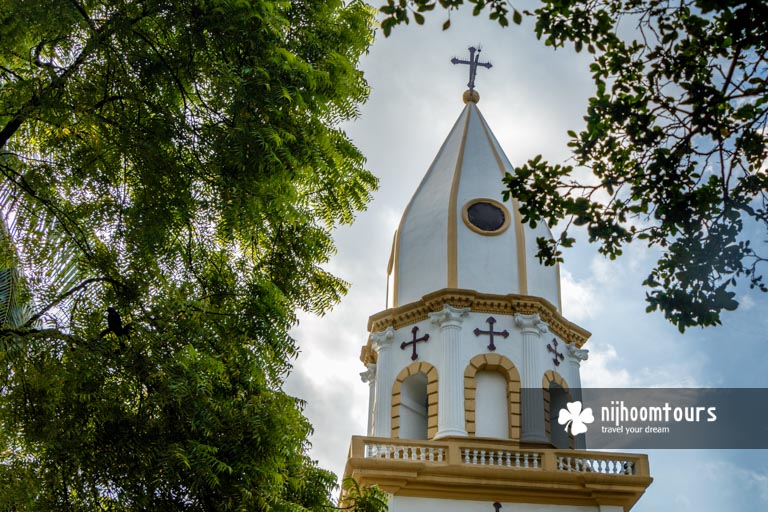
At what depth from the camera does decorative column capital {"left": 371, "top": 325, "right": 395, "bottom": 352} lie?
2069 cm

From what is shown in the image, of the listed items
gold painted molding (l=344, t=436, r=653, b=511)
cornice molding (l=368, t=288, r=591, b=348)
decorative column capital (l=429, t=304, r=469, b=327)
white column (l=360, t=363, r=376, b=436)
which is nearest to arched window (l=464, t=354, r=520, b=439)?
decorative column capital (l=429, t=304, r=469, b=327)

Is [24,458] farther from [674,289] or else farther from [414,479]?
[414,479]

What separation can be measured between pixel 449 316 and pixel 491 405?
6.19ft

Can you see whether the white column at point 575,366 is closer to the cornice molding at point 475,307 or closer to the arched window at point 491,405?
the cornice molding at point 475,307

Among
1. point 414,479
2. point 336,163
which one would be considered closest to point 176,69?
point 336,163

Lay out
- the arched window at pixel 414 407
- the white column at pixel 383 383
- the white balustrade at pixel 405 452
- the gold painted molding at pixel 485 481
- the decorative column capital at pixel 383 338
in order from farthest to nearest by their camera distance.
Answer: the decorative column capital at pixel 383 338 → the arched window at pixel 414 407 → the white column at pixel 383 383 → the white balustrade at pixel 405 452 → the gold painted molding at pixel 485 481

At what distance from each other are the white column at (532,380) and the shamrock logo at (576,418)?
0.65 meters

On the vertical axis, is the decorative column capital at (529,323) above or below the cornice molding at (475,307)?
below

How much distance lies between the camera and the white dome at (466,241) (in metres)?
20.7

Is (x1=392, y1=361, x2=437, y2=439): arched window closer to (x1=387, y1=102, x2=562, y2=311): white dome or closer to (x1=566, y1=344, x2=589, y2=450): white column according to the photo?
(x1=387, y1=102, x2=562, y2=311): white dome

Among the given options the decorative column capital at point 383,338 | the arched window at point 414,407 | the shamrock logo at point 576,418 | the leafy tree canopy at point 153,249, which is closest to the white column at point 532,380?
the shamrock logo at point 576,418

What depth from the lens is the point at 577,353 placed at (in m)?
20.9

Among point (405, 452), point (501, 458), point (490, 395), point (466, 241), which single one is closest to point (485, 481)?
point (501, 458)

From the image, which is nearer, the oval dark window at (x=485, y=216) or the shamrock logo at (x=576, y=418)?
the shamrock logo at (x=576, y=418)
